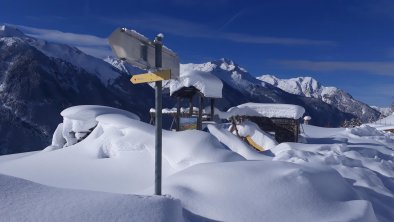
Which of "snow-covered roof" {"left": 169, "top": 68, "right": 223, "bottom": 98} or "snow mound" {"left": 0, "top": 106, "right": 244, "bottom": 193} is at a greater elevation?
"snow-covered roof" {"left": 169, "top": 68, "right": 223, "bottom": 98}

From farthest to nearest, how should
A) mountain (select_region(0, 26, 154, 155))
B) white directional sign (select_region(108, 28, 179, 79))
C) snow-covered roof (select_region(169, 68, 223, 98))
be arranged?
mountain (select_region(0, 26, 154, 155)) → snow-covered roof (select_region(169, 68, 223, 98)) → white directional sign (select_region(108, 28, 179, 79))

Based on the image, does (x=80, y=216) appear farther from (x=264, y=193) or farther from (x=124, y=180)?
(x=124, y=180)

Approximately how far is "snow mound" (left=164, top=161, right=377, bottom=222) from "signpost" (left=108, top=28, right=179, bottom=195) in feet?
3.53

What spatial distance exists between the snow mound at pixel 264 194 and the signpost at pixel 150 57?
1076mm

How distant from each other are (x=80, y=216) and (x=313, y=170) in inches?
182

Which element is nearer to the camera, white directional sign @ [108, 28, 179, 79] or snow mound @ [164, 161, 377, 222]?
white directional sign @ [108, 28, 179, 79]

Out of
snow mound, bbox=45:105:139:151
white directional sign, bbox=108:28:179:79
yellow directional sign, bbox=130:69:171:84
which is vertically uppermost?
white directional sign, bbox=108:28:179:79

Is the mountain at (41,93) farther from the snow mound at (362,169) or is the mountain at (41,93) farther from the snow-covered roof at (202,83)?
the snow mound at (362,169)

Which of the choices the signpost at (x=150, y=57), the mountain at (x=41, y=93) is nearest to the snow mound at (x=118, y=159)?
the signpost at (x=150, y=57)

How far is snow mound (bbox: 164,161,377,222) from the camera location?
5.52m

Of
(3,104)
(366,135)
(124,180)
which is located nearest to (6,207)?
(124,180)

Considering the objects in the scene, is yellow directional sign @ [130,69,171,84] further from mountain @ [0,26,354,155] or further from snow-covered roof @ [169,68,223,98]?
mountain @ [0,26,354,155]

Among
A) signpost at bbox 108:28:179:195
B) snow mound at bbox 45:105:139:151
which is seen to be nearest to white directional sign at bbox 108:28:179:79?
signpost at bbox 108:28:179:195

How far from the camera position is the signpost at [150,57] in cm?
414
